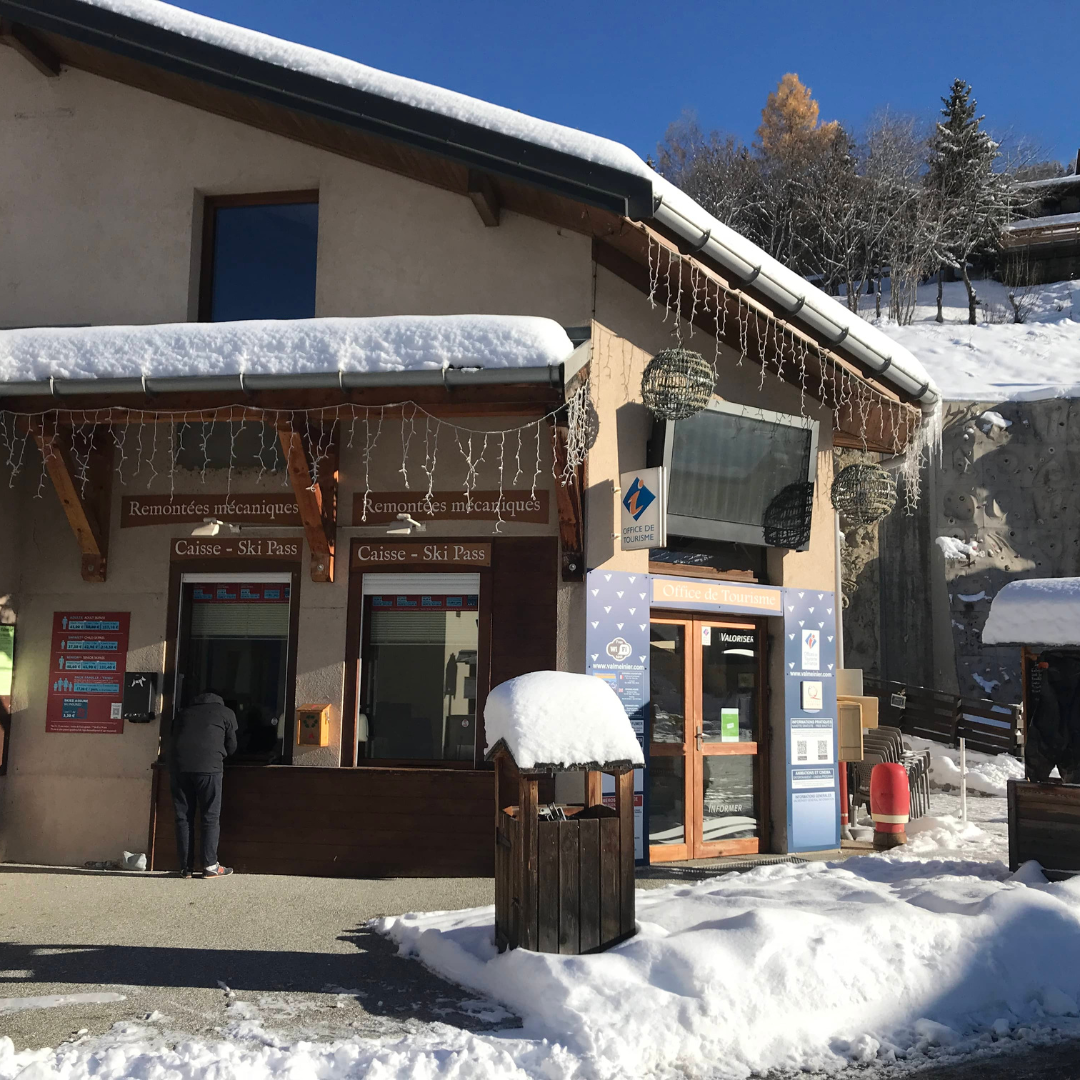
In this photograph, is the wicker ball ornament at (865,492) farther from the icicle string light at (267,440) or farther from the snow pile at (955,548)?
the snow pile at (955,548)

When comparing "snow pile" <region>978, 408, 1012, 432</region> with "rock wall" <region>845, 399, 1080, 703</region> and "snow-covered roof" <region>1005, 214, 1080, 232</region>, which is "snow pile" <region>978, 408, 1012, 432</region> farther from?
"snow-covered roof" <region>1005, 214, 1080, 232</region>

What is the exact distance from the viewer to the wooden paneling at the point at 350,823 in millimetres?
8891

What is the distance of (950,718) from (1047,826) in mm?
14493

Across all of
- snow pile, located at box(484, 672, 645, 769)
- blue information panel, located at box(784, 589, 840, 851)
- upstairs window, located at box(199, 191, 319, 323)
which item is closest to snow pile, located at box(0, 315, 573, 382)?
upstairs window, located at box(199, 191, 319, 323)

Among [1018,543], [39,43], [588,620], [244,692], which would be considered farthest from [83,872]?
[1018,543]

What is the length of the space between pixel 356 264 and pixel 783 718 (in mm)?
6099

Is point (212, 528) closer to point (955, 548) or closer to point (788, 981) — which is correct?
point (788, 981)

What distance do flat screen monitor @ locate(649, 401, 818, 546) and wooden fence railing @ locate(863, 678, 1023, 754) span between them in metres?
13.1

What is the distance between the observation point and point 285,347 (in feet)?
27.0

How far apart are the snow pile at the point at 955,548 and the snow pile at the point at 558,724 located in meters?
22.5

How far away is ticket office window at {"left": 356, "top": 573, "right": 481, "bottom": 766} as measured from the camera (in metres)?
9.29

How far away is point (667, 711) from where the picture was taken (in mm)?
9945

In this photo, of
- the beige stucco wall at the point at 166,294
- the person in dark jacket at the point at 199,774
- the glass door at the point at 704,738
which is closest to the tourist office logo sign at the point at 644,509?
the beige stucco wall at the point at 166,294

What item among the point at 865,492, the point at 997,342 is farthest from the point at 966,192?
the point at 865,492
